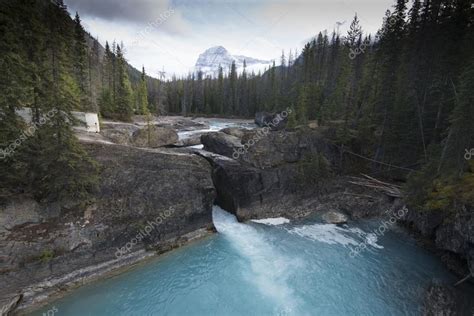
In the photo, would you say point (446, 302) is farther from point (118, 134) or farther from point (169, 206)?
point (118, 134)

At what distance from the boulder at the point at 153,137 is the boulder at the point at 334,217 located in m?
23.0

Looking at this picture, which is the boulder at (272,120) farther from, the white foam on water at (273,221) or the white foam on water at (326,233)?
the white foam on water at (326,233)

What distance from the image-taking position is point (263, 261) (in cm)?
1616

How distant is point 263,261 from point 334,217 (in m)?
9.02

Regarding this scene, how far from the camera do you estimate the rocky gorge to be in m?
12.8

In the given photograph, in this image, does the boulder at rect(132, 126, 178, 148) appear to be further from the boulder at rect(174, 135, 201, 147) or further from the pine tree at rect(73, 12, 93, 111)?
the pine tree at rect(73, 12, 93, 111)

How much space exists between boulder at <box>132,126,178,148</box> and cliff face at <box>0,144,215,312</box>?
10706 mm

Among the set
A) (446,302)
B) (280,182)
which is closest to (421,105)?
(280,182)

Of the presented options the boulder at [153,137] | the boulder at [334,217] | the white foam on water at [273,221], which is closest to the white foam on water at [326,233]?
the boulder at [334,217]

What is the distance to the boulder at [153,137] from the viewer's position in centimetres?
2980

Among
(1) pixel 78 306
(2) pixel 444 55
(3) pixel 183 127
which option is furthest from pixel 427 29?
(3) pixel 183 127

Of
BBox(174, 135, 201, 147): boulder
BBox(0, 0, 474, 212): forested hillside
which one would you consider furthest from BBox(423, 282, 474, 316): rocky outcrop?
BBox(174, 135, 201, 147): boulder

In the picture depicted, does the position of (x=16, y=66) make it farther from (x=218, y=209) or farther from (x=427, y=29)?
(x=427, y=29)

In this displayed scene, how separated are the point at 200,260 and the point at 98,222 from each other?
7333 mm
